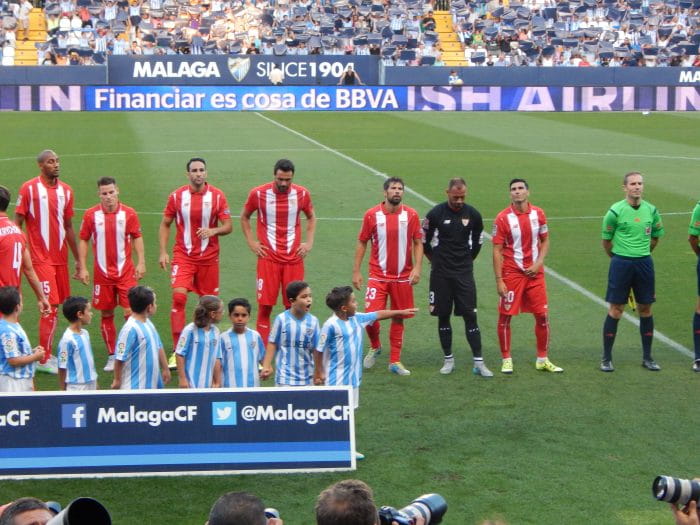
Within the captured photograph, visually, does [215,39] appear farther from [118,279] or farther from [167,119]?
[118,279]

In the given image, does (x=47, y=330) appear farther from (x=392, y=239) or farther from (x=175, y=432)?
(x=392, y=239)

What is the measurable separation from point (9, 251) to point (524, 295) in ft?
15.9

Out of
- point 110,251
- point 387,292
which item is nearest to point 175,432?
point 110,251

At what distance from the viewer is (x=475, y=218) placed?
1100 cm

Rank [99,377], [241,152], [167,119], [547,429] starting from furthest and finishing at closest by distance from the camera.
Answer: [167,119], [241,152], [99,377], [547,429]

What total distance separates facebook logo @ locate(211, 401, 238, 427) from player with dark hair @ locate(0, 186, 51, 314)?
2862 millimetres

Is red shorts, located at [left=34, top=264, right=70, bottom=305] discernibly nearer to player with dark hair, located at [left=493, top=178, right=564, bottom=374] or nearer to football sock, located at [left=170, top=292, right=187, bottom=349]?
football sock, located at [left=170, top=292, right=187, bottom=349]

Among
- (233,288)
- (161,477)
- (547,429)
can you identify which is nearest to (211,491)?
(161,477)

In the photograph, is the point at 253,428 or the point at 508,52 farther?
the point at 508,52

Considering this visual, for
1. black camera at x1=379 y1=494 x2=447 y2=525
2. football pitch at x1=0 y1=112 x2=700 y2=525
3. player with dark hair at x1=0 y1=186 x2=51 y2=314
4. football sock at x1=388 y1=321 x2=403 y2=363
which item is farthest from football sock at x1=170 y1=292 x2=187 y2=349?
black camera at x1=379 y1=494 x2=447 y2=525

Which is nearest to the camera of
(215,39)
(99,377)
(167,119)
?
(99,377)

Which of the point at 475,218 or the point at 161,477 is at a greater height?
the point at 475,218

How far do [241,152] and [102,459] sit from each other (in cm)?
1998

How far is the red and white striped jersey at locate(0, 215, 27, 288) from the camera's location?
10.0 meters
